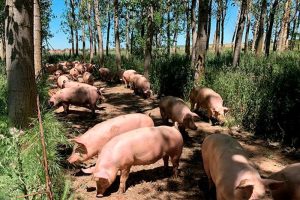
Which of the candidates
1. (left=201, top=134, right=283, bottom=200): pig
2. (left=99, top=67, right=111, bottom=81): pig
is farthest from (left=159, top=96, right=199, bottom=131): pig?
(left=99, top=67, right=111, bottom=81): pig

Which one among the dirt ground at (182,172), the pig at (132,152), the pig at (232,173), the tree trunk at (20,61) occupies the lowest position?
the dirt ground at (182,172)

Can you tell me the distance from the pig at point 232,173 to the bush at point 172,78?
22.8 ft

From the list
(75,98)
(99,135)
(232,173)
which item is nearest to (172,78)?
(75,98)

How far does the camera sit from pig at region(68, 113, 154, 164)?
6.32 meters

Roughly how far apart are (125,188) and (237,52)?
9334 millimetres

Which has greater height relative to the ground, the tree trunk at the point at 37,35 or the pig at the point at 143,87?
the tree trunk at the point at 37,35

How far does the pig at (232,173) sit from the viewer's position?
11.5ft

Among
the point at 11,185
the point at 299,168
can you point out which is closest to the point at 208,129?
the point at 299,168

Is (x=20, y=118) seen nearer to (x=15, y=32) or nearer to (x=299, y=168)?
(x=15, y=32)

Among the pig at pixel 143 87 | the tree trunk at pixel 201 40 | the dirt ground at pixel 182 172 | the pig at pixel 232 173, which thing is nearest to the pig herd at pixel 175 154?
the pig at pixel 232 173

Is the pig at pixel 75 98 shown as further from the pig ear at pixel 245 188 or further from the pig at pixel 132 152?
the pig ear at pixel 245 188

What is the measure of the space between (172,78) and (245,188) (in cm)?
999

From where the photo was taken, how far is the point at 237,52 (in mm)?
13523

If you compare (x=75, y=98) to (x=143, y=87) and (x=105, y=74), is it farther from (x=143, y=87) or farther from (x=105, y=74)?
(x=105, y=74)
